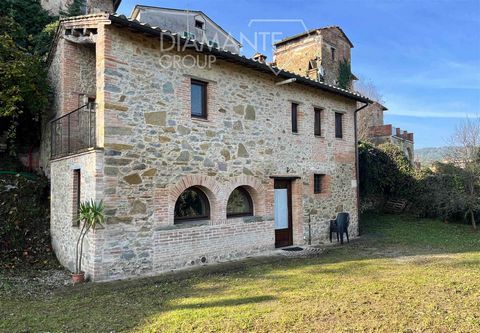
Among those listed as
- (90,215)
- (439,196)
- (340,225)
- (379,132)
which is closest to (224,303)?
(90,215)

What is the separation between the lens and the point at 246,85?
31.6 feet

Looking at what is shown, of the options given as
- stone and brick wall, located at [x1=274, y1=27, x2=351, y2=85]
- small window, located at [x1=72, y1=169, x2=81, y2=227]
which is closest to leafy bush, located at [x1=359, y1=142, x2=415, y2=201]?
stone and brick wall, located at [x1=274, y1=27, x2=351, y2=85]

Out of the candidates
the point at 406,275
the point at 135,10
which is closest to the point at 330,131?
the point at 406,275

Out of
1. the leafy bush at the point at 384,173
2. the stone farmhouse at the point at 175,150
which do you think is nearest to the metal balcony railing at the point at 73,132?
the stone farmhouse at the point at 175,150

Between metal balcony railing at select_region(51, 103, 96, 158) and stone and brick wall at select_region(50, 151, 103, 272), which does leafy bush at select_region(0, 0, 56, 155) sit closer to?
metal balcony railing at select_region(51, 103, 96, 158)

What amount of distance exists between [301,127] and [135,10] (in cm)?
1212

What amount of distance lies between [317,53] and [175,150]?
2005 centimetres

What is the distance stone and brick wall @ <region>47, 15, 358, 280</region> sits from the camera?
697cm

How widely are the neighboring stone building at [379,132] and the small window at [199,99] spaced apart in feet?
62.7

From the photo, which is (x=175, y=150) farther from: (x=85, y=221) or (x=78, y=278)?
(x=78, y=278)

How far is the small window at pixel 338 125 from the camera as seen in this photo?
1281 centimetres

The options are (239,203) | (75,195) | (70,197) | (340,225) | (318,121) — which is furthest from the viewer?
(318,121)

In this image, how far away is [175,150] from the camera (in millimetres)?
7945

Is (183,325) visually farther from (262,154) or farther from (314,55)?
(314,55)
